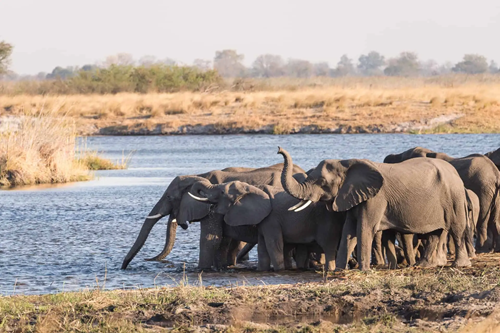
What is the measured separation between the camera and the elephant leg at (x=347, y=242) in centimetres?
1070

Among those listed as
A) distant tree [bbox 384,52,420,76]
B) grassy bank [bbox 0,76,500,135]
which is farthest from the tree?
distant tree [bbox 384,52,420,76]

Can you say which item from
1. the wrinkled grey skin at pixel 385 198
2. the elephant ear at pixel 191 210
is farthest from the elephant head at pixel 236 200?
the wrinkled grey skin at pixel 385 198

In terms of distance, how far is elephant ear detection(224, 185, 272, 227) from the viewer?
11266mm

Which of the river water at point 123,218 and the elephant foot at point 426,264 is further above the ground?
the elephant foot at point 426,264

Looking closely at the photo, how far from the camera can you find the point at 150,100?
52.5m

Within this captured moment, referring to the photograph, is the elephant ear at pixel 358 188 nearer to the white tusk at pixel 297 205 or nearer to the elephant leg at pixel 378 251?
the white tusk at pixel 297 205

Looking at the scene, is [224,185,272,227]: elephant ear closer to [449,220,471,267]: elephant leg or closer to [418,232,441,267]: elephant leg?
[418,232,441,267]: elephant leg

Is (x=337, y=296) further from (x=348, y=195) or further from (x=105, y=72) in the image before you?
(x=105, y=72)

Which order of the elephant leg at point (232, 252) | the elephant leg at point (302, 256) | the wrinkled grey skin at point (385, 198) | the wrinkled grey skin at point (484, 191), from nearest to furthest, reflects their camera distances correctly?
the wrinkled grey skin at point (385, 198) < the elephant leg at point (302, 256) < the elephant leg at point (232, 252) < the wrinkled grey skin at point (484, 191)

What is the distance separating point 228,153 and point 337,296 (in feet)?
80.6

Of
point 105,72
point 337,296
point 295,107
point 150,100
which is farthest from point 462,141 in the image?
point 105,72

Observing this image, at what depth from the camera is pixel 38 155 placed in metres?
24.4

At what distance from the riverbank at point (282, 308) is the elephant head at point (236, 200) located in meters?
1.91

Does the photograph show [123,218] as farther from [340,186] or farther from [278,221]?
[340,186]
